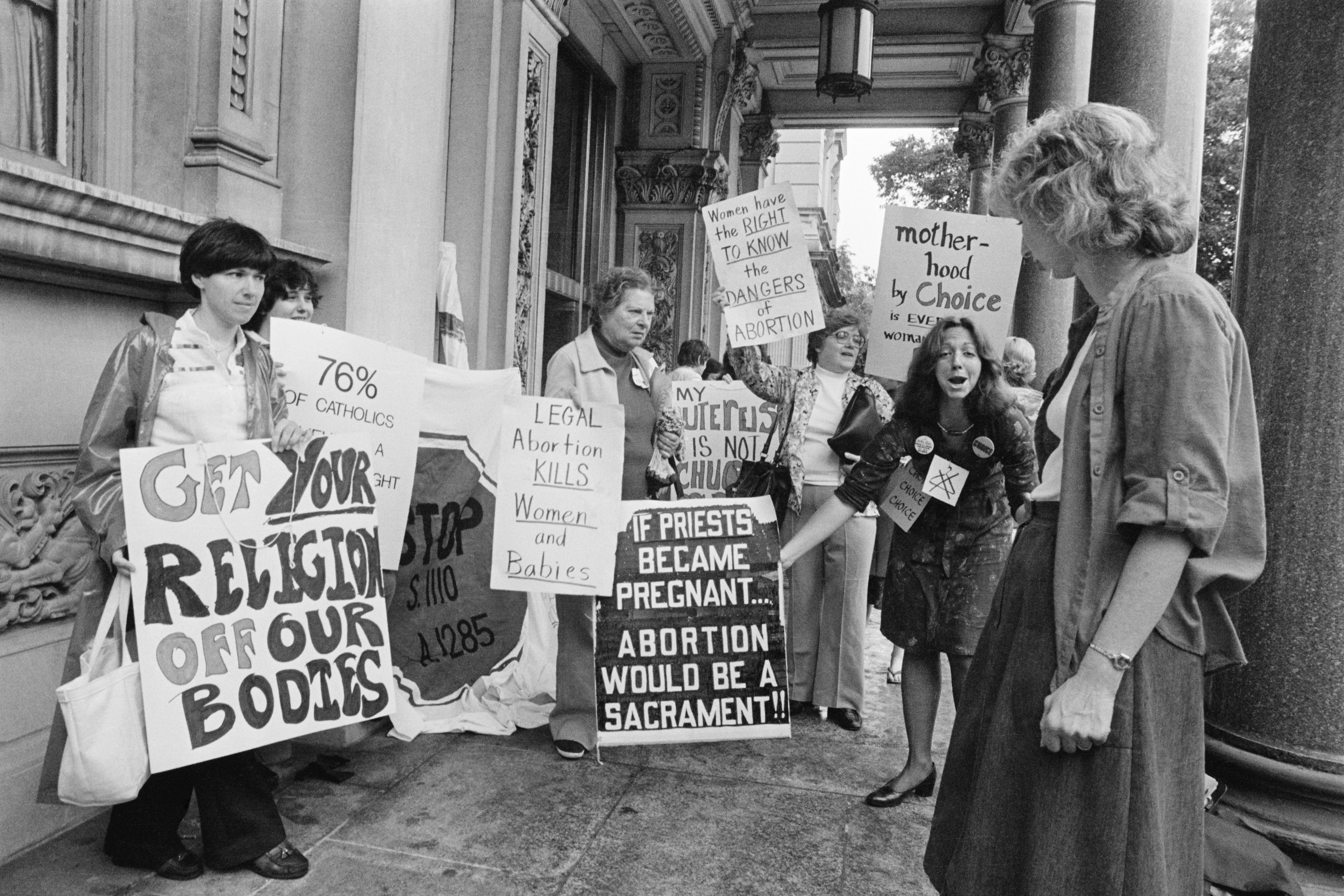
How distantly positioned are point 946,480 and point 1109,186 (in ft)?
6.44

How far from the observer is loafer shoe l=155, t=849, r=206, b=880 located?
286cm

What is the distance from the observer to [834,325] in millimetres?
4863

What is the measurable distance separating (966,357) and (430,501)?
224 cm

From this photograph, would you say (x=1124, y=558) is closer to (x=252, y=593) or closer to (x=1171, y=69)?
(x=252, y=593)

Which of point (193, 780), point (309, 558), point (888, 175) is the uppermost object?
point (888, 175)

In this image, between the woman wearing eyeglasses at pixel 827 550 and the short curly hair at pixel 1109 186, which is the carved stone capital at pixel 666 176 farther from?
the short curly hair at pixel 1109 186

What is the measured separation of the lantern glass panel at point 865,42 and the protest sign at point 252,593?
5.20 metres

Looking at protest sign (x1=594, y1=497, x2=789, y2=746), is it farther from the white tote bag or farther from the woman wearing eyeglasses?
the white tote bag

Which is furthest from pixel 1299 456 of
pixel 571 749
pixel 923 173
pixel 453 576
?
pixel 923 173

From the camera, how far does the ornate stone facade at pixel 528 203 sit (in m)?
6.12

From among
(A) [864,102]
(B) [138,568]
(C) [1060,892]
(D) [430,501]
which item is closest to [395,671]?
(D) [430,501]

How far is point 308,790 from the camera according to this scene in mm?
3559

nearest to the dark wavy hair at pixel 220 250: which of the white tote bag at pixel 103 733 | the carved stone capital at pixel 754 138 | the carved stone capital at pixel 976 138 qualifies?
the white tote bag at pixel 103 733

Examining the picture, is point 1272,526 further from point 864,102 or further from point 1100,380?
point 864,102
